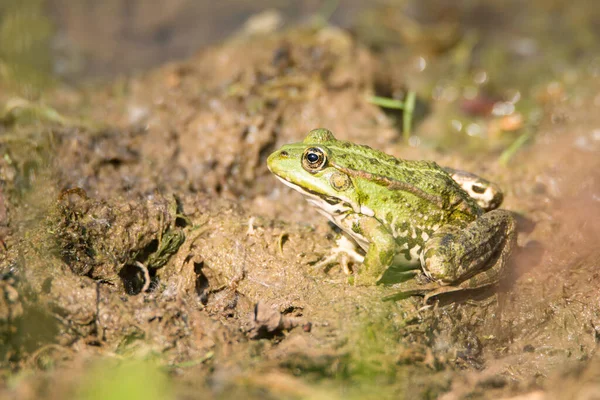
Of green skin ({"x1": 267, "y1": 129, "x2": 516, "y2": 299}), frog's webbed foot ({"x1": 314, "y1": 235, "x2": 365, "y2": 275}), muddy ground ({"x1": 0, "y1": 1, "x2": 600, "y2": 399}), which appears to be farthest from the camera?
frog's webbed foot ({"x1": 314, "y1": 235, "x2": 365, "y2": 275})

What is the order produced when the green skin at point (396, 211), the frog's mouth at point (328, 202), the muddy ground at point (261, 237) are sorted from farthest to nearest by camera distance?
the frog's mouth at point (328, 202), the green skin at point (396, 211), the muddy ground at point (261, 237)

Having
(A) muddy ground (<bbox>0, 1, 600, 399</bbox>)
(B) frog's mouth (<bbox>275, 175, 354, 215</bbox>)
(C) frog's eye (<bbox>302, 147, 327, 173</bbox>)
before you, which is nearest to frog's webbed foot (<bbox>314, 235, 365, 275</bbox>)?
(A) muddy ground (<bbox>0, 1, 600, 399</bbox>)

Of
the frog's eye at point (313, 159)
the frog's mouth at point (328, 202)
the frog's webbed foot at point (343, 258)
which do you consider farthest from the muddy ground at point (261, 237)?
the frog's eye at point (313, 159)

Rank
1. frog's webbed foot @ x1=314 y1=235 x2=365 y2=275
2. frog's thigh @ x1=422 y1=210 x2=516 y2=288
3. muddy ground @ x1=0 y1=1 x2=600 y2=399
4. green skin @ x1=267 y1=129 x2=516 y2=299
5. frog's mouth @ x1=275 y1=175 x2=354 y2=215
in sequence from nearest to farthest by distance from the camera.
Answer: muddy ground @ x1=0 y1=1 x2=600 y2=399 < frog's thigh @ x1=422 y1=210 x2=516 y2=288 < green skin @ x1=267 y1=129 x2=516 y2=299 < frog's mouth @ x1=275 y1=175 x2=354 y2=215 < frog's webbed foot @ x1=314 y1=235 x2=365 y2=275

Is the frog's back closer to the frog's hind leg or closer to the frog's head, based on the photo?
the frog's head

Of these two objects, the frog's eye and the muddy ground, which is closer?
the muddy ground

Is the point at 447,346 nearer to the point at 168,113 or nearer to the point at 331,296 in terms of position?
the point at 331,296

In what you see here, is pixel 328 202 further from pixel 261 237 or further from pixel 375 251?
pixel 261 237

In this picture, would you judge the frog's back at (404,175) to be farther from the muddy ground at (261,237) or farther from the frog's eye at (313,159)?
the muddy ground at (261,237)
